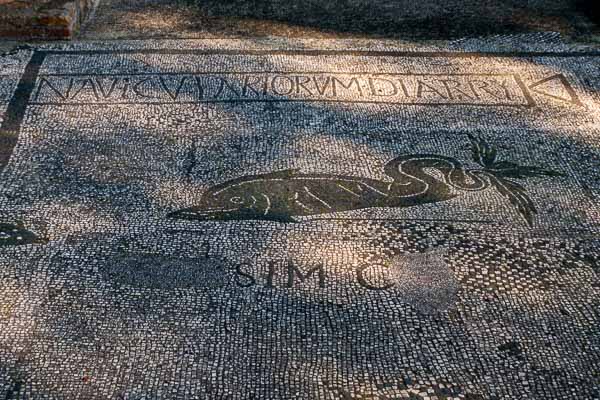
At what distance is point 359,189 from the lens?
4.11 metres

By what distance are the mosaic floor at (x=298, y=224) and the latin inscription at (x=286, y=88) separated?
0.06 feet

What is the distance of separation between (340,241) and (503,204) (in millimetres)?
842

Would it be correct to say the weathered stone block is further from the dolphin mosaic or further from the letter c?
the letter c

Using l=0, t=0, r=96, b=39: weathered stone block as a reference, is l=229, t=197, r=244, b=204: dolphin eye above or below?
below

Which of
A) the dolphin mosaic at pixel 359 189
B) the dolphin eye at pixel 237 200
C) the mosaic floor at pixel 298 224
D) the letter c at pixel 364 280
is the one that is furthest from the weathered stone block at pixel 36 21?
the letter c at pixel 364 280

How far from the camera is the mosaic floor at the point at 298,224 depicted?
120 inches

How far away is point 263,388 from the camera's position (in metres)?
2.93

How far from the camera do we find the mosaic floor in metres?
3.05

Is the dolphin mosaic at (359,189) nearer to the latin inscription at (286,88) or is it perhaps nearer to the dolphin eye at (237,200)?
the dolphin eye at (237,200)

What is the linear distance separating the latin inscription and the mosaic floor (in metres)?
0.02

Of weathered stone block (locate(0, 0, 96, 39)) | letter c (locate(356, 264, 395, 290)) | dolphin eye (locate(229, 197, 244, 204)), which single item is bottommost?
dolphin eye (locate(229, 197, 244, 204))

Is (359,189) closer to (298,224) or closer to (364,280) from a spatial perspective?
(298,224)

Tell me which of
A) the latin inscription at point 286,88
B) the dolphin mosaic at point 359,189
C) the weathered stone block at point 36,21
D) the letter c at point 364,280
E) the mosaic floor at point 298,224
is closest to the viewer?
the mosaic floor at point 298,224

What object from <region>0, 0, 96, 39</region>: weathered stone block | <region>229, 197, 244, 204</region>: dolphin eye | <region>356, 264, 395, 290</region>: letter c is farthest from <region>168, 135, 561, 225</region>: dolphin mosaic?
<region>0, 0, 96, 39</region>: weathered stone block
